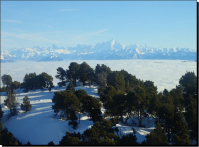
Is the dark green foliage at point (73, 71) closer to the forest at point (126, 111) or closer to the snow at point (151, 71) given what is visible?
the forest at point (126, 111)

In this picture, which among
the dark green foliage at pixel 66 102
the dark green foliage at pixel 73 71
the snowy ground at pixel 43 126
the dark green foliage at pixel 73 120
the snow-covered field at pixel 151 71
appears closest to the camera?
the snowy ground at pixel 43 126

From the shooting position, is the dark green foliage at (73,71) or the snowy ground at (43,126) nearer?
the snowy ground at (43,126)

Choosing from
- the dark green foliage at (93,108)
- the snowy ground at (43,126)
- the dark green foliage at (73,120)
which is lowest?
the snowy ground at (43,126)

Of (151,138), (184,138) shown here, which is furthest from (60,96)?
(184,138)

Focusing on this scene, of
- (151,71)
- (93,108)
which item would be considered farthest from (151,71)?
(93,108)

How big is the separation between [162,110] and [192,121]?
299cm

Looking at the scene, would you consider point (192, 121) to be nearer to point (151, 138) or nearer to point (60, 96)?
point (151, 138)

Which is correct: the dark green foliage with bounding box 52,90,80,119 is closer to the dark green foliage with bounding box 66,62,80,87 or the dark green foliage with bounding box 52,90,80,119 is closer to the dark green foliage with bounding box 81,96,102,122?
the dark green foliage with bounding box 81,96,102,122

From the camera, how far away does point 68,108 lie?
22.9 metres

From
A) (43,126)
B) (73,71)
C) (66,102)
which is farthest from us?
(73,71)

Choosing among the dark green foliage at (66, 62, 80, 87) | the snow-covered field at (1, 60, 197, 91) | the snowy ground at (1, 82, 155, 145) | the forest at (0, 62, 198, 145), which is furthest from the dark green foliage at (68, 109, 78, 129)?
the snow-covered field at (1, 60, 197, 91)

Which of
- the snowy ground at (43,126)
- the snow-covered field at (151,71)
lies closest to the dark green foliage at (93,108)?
the snowy ground at (43,126)

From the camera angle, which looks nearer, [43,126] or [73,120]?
[73,120]

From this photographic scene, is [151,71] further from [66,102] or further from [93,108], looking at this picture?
[66,102]
